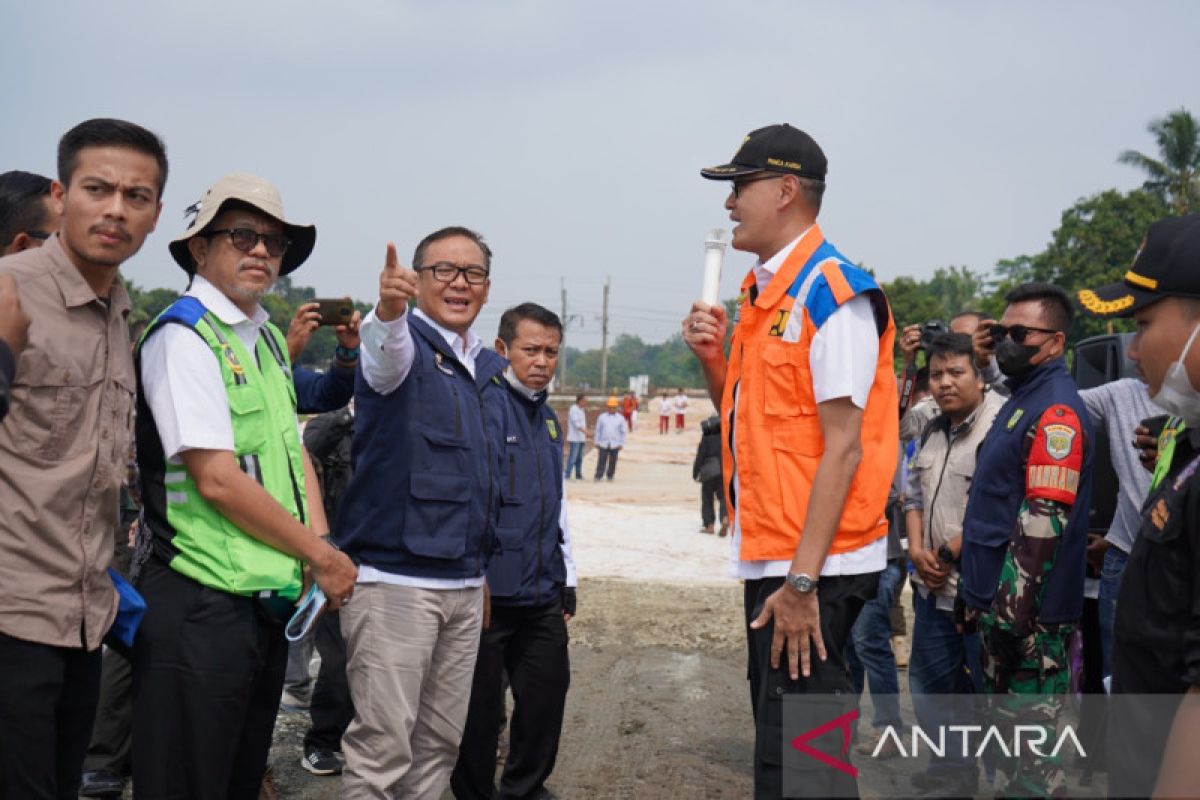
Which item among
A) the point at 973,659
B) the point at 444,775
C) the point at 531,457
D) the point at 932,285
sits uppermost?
the point at 932,285

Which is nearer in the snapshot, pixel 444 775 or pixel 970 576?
pixel 444 775

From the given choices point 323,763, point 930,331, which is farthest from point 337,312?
point 930,331

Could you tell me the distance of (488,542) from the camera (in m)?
3.78

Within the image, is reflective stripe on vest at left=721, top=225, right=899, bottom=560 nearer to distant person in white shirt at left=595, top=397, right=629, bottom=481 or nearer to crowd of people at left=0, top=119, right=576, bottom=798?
crowd of people at left=0, top=119, right=576, bottom=798

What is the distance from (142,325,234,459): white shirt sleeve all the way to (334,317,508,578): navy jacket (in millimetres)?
852

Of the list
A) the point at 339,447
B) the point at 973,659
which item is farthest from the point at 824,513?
the point at 339,447

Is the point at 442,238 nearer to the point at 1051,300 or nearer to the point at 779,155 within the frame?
the point at 779,155

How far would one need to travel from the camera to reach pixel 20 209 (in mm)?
3484

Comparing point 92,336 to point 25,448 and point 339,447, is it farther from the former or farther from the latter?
point 339,447

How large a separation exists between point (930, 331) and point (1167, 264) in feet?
10.3

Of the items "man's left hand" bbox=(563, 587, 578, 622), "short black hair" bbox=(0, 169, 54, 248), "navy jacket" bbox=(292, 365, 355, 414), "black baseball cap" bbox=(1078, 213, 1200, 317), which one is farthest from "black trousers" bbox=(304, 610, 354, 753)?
"black baseball cap" bbox=(1078, 213, 1200, 317)

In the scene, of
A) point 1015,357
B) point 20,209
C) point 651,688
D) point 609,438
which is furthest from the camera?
point 609,438

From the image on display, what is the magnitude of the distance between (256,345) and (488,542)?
1.20 m

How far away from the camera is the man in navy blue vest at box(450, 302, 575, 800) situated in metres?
4.25
